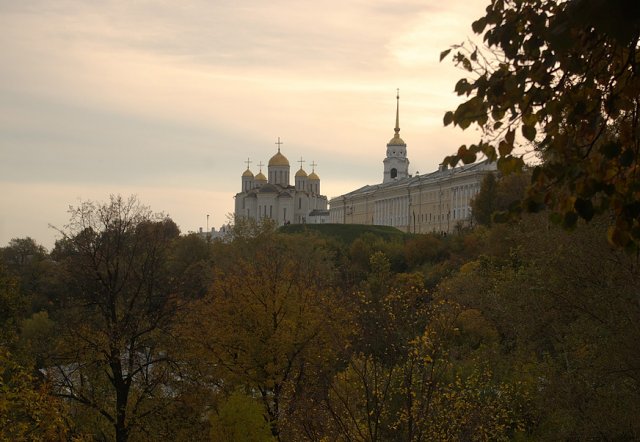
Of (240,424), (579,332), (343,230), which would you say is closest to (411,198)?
(343,230)

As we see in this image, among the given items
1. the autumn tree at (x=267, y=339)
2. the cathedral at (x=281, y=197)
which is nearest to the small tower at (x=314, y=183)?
the cathedral at (x=281, y=197)

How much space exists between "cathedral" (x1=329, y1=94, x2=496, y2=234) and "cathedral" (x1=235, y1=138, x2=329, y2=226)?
5.75 meters

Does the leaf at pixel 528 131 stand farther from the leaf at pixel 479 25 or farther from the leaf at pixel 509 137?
the leaf at pixel 479 25

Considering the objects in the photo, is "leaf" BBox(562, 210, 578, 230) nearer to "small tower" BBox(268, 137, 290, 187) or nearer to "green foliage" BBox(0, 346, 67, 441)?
"green foliage" BBox(0, 346, 67, 441)

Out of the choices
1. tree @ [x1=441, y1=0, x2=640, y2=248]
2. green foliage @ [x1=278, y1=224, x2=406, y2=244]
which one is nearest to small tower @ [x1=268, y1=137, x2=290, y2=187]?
green foliage @ [x1=278, y1=224, x2=406, y2=244]

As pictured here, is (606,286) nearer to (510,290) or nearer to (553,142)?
(510,290)

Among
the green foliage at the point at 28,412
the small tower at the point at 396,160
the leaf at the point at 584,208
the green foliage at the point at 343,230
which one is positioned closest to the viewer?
the leaf at the point at 584,208

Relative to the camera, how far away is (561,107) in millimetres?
6543

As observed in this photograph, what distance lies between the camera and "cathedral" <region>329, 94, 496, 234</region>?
4451 inches

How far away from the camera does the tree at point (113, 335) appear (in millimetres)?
25594

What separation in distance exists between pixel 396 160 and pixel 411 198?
2907 cm

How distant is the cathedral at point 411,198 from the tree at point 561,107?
8503cm

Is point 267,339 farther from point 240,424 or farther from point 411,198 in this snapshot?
point 411,198

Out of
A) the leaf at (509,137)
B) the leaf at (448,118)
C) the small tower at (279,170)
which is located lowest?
the leaf at (509,137)
